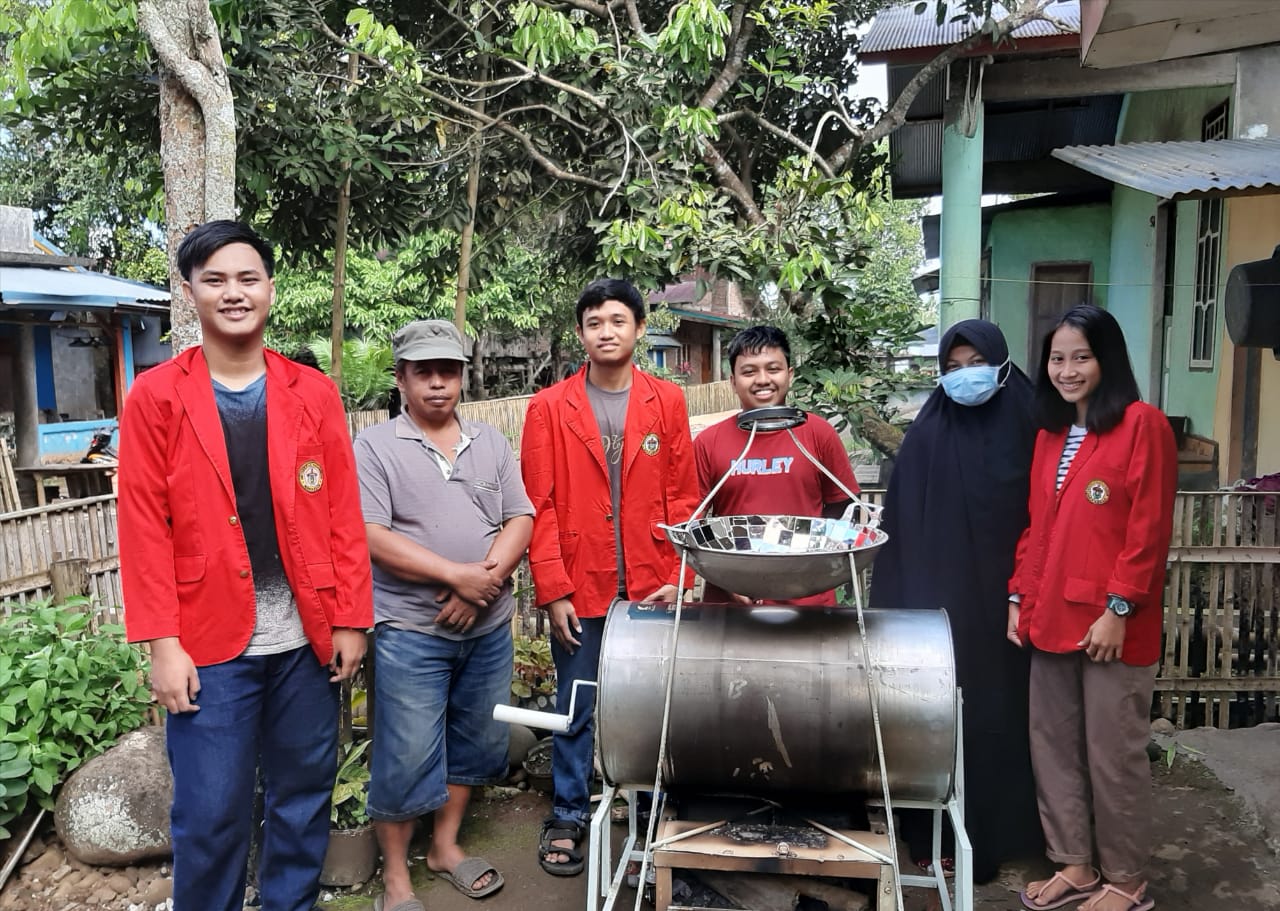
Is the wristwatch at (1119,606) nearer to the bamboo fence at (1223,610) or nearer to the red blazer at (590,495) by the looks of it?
the red blazer at (590,495)

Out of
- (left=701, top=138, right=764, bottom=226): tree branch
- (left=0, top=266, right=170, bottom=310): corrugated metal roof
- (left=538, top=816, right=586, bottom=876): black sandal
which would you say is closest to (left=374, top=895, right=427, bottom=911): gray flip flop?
(left=538, top=816, right=586, bottom=876): black sandal

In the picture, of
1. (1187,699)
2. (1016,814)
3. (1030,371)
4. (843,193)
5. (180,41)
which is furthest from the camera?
(1030,371)

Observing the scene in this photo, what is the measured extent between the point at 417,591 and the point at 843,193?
4.04 meters

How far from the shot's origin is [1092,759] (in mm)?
3166

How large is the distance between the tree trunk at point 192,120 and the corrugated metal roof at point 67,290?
797cm

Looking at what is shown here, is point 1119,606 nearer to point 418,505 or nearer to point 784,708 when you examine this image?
point 784,708

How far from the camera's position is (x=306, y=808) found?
286 cm

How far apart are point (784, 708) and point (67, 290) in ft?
36.0

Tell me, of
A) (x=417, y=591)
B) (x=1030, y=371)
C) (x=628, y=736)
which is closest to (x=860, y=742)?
(x=628, y=736)

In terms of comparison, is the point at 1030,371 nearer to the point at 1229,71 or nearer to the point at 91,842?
the point at 1229,71

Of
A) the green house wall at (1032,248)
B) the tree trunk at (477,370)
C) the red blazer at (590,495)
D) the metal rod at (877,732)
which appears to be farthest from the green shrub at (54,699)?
the tree trunk at (477,370)

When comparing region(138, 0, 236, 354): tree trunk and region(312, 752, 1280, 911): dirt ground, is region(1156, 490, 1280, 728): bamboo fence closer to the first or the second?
region(312, 752, 1280, 911): dirt ground

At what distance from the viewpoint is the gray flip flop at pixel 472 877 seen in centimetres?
346

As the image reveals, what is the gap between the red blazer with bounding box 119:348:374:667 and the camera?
2.51 m
